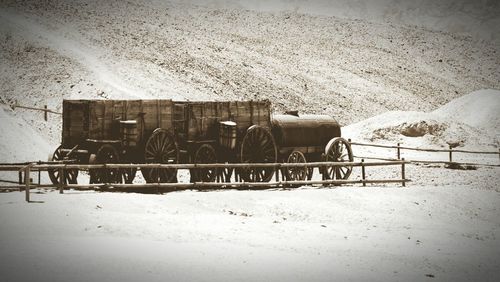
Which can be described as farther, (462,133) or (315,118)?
(462,133)

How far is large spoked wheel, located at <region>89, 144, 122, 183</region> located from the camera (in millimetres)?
16312

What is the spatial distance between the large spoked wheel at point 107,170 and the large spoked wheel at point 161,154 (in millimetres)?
828

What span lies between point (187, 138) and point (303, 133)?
14.8ft

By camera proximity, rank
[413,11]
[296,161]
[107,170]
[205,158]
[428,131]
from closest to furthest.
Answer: [107,170] → [205,158] → [296,161] → [428,131] → [413,11]

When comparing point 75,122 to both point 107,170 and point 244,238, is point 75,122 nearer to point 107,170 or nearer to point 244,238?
point 107,170

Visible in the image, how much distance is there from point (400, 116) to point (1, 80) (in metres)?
23.2

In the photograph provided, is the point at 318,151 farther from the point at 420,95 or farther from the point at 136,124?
the point at 420,95

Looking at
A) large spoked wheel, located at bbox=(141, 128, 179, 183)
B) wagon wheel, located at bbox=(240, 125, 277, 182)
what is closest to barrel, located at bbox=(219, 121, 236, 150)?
wagon wheel, located at bbox=(240, 125, 277, 182)

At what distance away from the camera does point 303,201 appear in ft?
49.7

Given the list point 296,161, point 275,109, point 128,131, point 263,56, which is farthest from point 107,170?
point 263,56

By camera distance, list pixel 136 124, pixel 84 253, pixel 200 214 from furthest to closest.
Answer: pixel 136 124
pixel 200 214
pixel 84 253

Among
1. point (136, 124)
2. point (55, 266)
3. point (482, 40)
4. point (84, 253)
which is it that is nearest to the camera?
point (55, 266)

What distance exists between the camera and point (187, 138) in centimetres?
1808

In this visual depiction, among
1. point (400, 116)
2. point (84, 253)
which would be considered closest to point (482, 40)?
point (400, 116)
